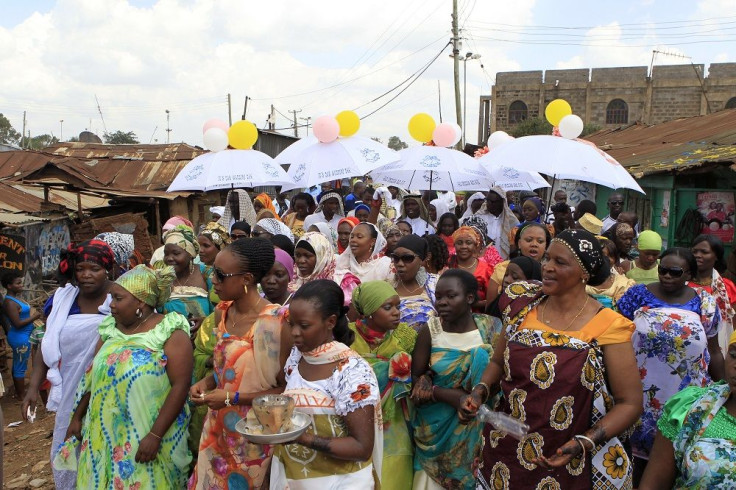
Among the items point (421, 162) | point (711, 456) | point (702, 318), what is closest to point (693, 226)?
point (421, 162)

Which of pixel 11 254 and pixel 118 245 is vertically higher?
pixel 118 245

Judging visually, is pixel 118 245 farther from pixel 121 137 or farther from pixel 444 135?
pixel 121 137

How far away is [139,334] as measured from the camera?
135 inches

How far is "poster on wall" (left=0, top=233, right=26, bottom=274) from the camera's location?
9.06 meters

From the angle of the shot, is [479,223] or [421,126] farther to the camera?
[421,126]

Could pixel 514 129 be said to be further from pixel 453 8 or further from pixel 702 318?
pixel 702 318

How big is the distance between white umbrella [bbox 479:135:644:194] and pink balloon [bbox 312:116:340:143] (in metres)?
2.35

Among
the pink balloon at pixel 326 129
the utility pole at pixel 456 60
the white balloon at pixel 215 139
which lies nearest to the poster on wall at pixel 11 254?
the white balloon at pixel 215 139

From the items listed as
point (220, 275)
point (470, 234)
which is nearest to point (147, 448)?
point (220, 275)

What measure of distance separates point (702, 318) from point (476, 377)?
168 centimetres

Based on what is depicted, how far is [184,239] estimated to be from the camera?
4.88 metres

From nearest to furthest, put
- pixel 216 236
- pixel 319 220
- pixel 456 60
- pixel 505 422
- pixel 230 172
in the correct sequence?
pixel 505 422
pixel 216 236
pixel 230 172
pixel 319 220
pixel 456 60

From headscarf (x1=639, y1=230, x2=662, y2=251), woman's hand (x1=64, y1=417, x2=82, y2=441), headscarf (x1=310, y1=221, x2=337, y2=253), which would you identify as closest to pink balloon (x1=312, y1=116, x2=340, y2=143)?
headscarf (x1=310, y1=221, x2=337, y2=253)

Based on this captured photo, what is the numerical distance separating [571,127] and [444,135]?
2.11m
